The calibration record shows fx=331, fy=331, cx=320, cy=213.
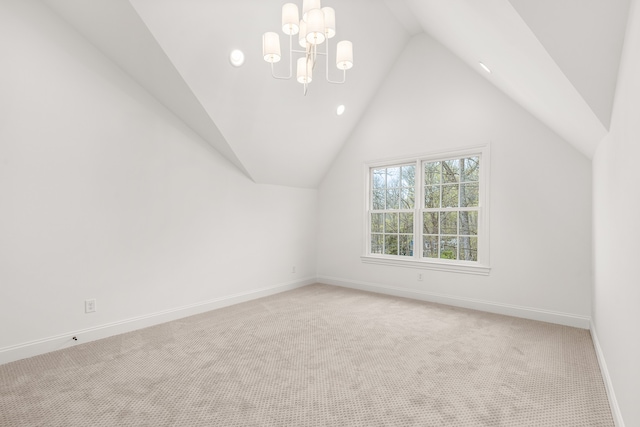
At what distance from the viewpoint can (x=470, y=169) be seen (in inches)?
166

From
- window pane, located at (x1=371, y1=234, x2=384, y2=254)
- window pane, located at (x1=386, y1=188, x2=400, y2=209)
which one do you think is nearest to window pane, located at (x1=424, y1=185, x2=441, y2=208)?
window pane, located at (x1=386, y1=188, x2=400, y2=209)

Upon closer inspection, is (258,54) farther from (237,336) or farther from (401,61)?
(237,336)

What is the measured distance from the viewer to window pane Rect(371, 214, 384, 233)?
510 centimetres

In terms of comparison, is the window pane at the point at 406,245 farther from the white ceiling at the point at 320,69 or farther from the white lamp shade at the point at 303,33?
the white lamp shade at the point at 303,33

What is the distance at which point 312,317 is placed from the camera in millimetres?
3744

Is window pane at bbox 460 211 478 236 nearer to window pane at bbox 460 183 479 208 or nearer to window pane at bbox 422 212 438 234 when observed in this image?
window pane at bbox 460 183 479 208

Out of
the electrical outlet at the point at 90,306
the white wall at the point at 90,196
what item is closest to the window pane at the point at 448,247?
the white wall at the point at 90,196

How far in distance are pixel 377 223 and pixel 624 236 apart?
3489 millimetres

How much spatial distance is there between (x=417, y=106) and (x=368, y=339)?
3.18 m

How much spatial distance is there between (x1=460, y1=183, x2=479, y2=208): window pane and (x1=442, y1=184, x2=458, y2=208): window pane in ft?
0.26

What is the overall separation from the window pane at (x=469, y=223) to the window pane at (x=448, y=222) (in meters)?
0.08

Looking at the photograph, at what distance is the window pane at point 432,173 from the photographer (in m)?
4.50

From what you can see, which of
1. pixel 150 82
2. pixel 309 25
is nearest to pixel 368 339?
pixel 309 25

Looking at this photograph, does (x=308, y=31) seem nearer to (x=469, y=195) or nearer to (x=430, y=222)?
(x=469, y=195)
